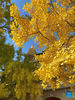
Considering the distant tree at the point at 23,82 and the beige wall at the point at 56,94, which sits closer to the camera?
the beige wall at the point at 56,94

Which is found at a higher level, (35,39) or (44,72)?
(35,39)

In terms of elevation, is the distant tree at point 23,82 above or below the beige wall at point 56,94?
above

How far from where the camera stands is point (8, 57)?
410 inches

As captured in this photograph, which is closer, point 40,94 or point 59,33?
point 59,33

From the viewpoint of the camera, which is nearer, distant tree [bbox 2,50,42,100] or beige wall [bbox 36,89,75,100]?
beige wall [bbox 36,89,75,100]

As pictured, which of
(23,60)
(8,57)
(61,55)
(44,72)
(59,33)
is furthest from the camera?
(23,60)

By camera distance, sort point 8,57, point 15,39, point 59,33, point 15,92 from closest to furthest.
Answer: point 15,39 < point 59,33 < point 8,57 < point 15,92

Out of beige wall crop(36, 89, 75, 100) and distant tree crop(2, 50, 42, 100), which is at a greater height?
distant tree crop(2, 50, 42, 100)

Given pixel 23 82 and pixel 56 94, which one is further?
pixel 23 82

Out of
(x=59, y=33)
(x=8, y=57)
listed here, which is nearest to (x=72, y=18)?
(x=59, y=33)

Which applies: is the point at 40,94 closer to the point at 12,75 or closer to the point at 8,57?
the point at 12,75

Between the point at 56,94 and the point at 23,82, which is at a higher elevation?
the point at 23,82

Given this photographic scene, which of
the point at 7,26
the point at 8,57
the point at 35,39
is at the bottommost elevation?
the point at 8,57

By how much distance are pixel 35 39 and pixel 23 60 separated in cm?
527
